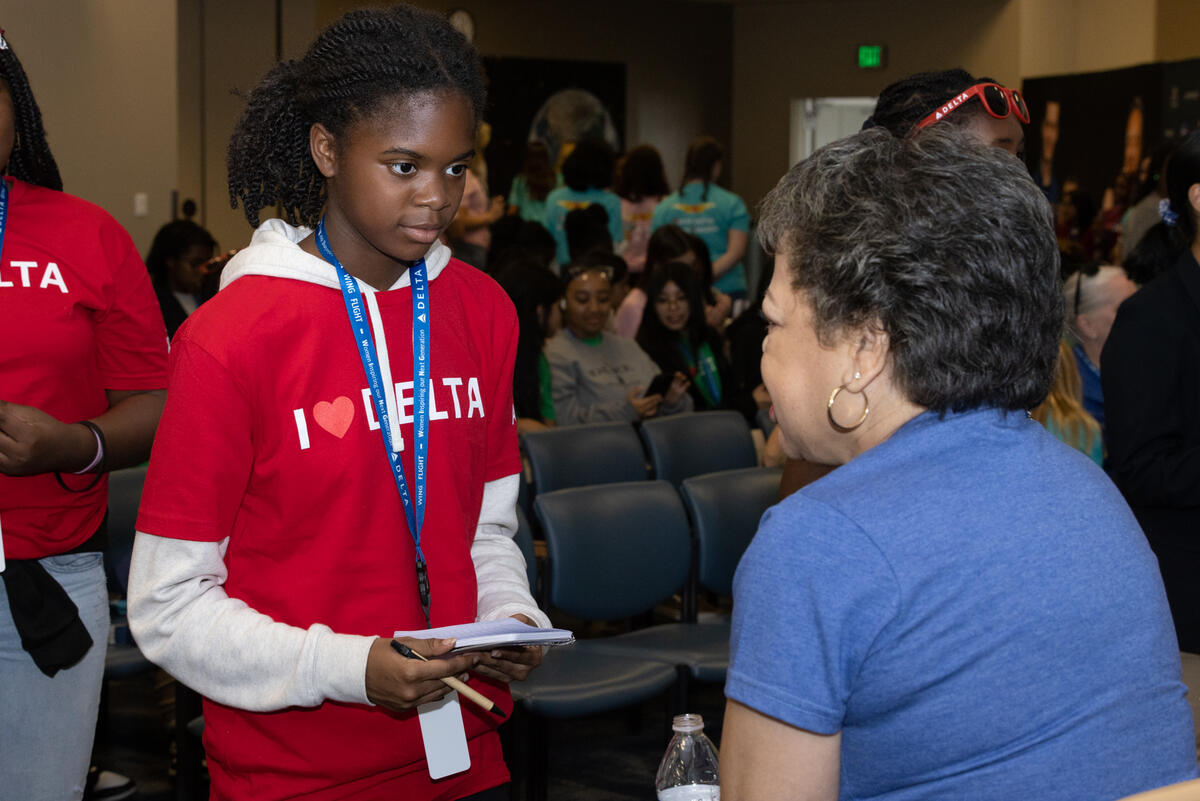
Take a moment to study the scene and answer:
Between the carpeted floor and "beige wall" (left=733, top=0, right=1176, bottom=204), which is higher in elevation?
"beige wall" (left=733, top=0, right=1176, bottom=204)

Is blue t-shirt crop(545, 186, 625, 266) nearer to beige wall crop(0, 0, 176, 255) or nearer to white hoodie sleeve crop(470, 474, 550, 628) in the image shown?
beige wall crop(0, 0, 176, 255)

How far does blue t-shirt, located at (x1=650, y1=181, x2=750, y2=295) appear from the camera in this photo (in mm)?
7586

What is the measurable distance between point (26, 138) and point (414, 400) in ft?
2.94

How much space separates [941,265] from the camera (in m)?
1.13

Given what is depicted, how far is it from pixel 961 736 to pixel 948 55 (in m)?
11.8

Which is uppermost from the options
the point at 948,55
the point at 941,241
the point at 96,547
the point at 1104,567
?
the point at 948,55

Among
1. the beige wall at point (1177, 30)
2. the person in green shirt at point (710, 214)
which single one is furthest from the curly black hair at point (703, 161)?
the beige wall at point (1177, 30)

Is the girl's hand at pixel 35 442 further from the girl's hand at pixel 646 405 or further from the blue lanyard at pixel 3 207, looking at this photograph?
the girl's hand at pixel 646 405

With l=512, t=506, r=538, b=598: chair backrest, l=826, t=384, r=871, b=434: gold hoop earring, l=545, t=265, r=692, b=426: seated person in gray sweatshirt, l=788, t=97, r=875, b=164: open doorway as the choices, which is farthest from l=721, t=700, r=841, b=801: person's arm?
l=788, t=97, r=875, b=164: open doorway

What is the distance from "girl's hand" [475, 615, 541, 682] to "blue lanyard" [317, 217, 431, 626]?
11 cm

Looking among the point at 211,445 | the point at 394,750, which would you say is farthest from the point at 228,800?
the point at 211,445

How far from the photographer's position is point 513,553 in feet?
6.10

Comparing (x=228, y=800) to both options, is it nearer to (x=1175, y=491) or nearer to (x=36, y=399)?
(x=36, y=399)

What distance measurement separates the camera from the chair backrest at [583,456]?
4465mm
